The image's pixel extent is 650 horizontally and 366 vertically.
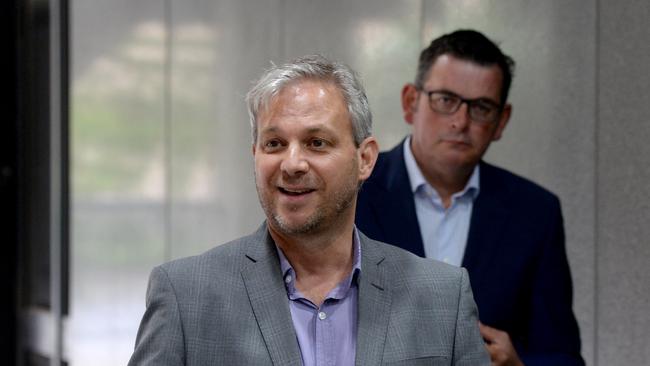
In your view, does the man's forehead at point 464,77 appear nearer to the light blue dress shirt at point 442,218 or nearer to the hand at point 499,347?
the light blue dress shirt at point 442,218

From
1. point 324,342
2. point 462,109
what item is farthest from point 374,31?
point 324,342

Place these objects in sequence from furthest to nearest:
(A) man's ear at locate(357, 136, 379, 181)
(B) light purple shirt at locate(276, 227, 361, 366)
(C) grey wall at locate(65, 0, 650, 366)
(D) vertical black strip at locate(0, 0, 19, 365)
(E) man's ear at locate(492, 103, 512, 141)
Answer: (D) vertical black strip at locate(0, 0, 19, 365) < (E) man's ear at locate(492, 103, 512, 141) < (C) grey wall at locate(65, 0, 650, 366) < (A) man's ear at locate(357, 136, 379, 181) < (B) light purple shirt at locate(276, 227, 361, 366)

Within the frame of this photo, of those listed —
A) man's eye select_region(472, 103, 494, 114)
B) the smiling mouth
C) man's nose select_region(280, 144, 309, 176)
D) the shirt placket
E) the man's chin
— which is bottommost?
the shirt placket

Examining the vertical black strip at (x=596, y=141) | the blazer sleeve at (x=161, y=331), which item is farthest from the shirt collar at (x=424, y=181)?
the blazer sleeve at (x=161, y=331)

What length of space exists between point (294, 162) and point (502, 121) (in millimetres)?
1449

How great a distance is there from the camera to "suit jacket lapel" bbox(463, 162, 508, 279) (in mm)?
3586

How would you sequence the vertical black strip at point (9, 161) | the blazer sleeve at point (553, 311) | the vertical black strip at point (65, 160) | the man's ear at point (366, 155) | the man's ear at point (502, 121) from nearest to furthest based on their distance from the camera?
the man's ear at point (366, 155) < the blazer sleeve at point (553, 311) < the man's ear at point (502, 121) < the vertical black strip at point (65, 160) < the vertical black strip at point (9, 161)

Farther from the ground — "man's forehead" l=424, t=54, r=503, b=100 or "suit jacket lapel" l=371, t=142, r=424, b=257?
"man's forehead" l=424, t=54, r=503, b=100

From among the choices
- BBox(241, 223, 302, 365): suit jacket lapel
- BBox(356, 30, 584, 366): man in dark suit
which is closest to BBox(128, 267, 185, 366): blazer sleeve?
BBox(241, 223, 302, 365): suit jacket lapel

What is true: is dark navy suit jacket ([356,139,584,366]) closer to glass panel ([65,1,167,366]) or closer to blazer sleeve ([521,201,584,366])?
blazer sleeve ([521,201,584,366])

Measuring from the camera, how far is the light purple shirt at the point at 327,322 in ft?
8.47

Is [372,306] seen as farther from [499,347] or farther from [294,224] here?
[499,347]

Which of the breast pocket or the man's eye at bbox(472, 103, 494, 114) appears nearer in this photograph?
the breast pocket

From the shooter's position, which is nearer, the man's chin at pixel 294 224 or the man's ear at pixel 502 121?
the man's chin at pixel 294 224
